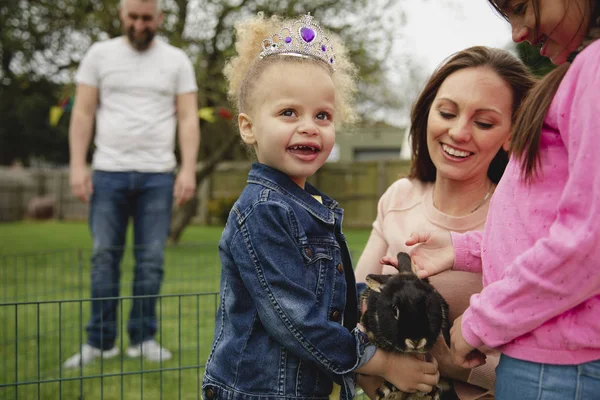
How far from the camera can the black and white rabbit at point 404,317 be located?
4.98 feet

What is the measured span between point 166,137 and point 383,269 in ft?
6.94

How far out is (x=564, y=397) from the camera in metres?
1.22

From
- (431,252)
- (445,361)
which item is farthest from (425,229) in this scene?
(445,361)

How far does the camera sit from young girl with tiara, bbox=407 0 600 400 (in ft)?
3.80

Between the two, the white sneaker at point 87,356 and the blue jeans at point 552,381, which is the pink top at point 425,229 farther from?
the white sneaker at point 87,356

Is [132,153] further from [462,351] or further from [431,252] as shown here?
[462,351]

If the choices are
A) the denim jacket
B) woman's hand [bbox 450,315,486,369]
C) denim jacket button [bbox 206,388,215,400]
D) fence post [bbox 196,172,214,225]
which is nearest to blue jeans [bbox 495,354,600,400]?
woman's hand [bbox 450,315,486,369]

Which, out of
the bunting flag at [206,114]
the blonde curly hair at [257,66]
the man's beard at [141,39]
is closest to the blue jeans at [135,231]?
the man's beard at [141,39]

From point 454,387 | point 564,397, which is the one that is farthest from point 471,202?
point 564,397

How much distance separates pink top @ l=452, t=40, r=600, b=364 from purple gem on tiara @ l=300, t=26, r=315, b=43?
660 mm

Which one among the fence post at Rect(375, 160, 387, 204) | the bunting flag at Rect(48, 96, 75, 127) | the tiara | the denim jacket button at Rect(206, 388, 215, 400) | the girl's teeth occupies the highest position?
the tiara

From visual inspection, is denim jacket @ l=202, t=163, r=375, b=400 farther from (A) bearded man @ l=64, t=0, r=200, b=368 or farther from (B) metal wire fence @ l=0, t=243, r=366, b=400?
(A) bearded man @ l=64, t=0, r=200, b=368

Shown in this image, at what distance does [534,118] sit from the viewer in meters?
1.27

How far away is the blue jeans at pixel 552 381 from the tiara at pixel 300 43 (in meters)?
0.93
